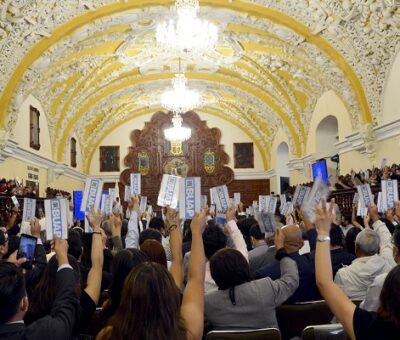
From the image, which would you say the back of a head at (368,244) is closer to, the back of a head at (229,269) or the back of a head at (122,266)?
the back of a head at (229,269)

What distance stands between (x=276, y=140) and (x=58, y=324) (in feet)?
81.7

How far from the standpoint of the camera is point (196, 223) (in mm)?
3053

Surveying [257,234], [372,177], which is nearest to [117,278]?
[257,234]

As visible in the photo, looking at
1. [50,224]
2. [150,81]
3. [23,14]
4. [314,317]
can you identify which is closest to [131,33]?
[23,14]

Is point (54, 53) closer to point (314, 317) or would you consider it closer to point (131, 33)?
point (131, 33)

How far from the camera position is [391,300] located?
233 centimetres

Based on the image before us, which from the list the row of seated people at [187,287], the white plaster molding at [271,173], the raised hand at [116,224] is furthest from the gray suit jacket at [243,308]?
the white plaster molding at [271,173]

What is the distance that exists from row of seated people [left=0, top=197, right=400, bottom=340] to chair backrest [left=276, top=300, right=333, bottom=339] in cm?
27

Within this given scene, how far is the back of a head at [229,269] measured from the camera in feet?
11.4

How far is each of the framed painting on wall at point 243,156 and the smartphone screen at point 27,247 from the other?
25.4 metres


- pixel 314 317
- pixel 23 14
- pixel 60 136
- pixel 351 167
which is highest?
pixel 23 14

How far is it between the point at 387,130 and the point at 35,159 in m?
11.5

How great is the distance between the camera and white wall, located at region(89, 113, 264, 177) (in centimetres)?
2911

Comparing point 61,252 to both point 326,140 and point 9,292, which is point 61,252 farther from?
point 326,140
